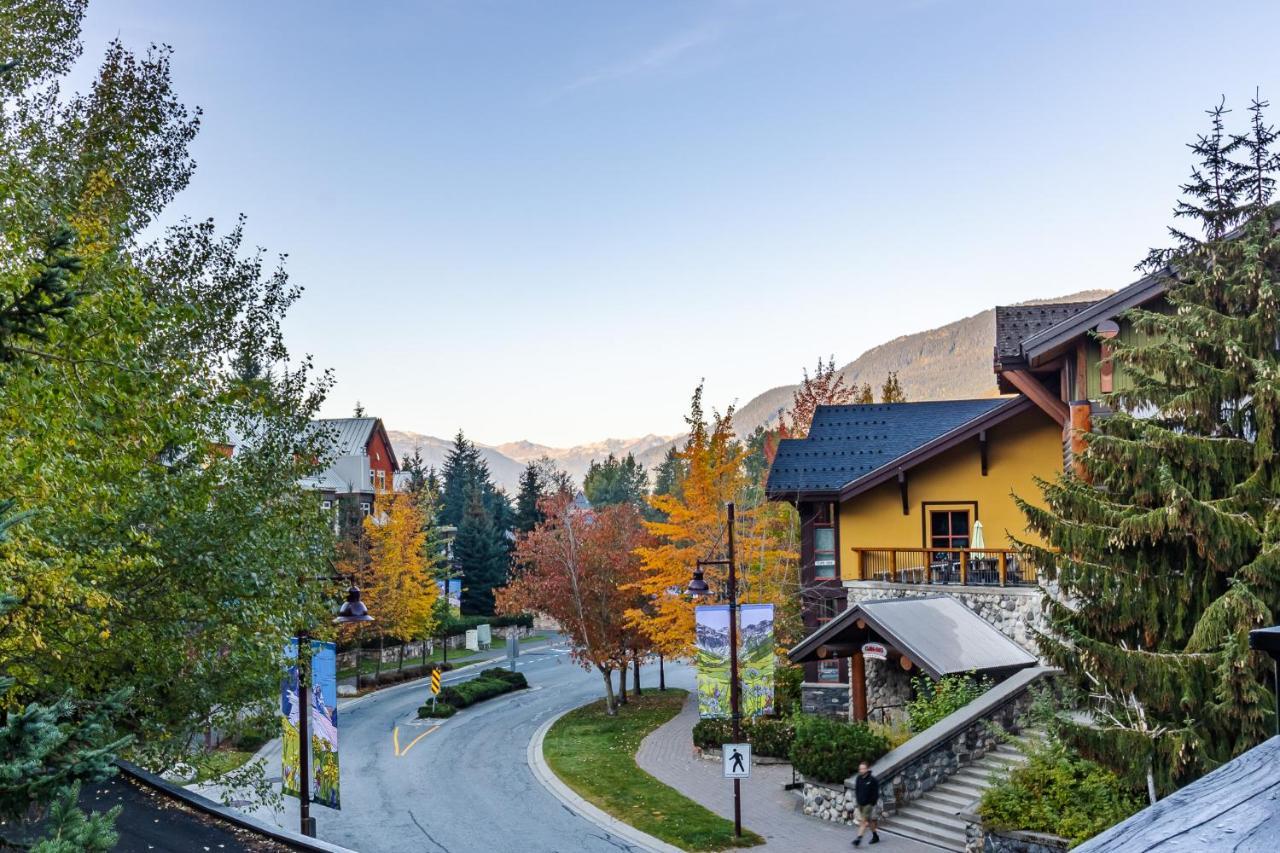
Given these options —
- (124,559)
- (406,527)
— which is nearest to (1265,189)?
(124,559)

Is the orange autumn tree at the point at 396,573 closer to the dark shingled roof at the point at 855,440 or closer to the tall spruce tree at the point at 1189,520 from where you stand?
the dark shingled roof at the point at 855,440

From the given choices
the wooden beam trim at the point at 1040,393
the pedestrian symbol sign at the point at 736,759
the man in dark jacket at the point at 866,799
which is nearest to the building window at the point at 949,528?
the wooden beam trim at the point at 1040,393

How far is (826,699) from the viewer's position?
2978 cm

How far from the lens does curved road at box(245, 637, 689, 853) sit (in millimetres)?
19891

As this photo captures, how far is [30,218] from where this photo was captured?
11852 millimetres

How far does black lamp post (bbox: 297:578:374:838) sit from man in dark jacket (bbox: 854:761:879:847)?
31.5 feet

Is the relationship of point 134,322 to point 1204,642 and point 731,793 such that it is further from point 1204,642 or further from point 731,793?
point 731,793

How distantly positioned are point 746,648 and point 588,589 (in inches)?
514

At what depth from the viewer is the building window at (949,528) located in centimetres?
2847

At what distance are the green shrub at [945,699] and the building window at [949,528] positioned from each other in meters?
6.32

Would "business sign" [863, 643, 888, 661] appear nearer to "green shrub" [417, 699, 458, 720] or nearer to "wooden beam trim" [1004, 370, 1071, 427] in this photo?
"wooden beam trim" [1004, 370, 1071, 427]

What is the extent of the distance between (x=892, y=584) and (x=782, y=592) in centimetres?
524

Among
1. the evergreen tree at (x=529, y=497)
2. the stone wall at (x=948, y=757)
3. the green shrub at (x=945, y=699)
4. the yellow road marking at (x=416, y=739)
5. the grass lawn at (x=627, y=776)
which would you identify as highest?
the evergreen tree at (x=529, y=497)

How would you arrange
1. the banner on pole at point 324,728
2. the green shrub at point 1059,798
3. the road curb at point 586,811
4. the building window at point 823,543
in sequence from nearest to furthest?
the green shrub at point 1059,798
the banner on pole at point 324,728
the road curb at point 586,811
the building window at point 823,543
